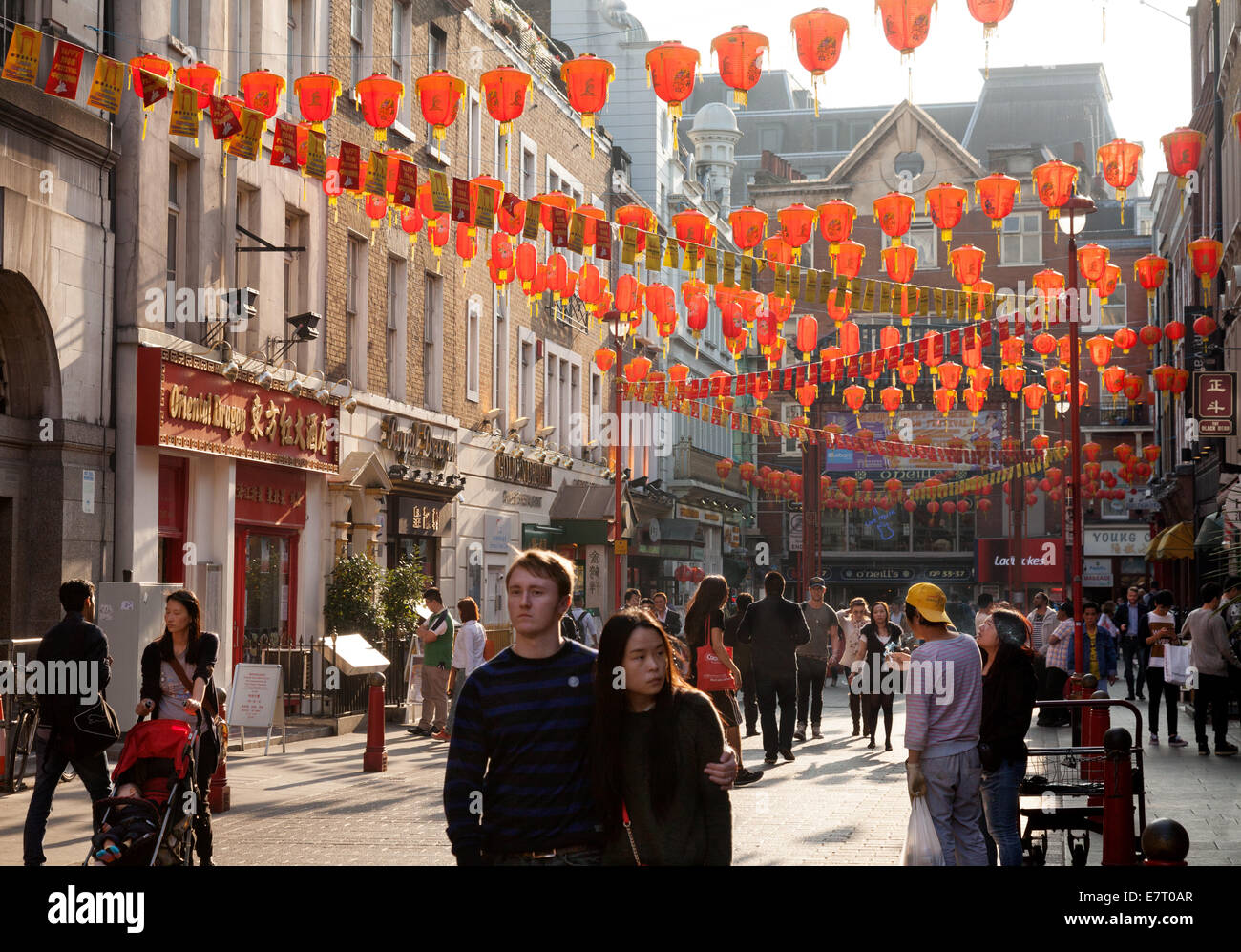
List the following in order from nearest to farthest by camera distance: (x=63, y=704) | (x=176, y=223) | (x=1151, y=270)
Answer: (x=63, y=704)
(x=176, y=223)
(x=1151, y=270)

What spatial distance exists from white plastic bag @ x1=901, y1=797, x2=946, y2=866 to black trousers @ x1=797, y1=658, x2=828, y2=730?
11.8m

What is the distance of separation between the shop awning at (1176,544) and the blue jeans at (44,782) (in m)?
29.3

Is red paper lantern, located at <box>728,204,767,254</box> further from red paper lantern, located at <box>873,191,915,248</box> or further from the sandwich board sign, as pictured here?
the sandwich board sign

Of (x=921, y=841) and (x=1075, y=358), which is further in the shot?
(x=1075, y=358)

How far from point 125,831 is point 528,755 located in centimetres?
366

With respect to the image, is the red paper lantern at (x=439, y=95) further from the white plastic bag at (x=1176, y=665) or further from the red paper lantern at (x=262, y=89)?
the white plastic bag at (x=1176, y=665)

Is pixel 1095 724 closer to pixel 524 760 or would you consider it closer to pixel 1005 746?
pixel 1005 746

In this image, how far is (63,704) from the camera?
931cm

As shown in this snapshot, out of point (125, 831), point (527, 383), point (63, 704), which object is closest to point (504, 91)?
point (63, 704)

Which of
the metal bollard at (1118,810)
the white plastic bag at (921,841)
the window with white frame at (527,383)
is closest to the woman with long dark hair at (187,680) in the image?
the white plastic bag at (921,841)

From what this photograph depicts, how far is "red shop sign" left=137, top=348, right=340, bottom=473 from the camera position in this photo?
1789 cm

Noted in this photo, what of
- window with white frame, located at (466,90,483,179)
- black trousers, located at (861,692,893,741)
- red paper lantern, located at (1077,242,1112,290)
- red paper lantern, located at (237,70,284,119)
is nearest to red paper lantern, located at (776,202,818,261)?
black trousers, located at (861,692,893,741)

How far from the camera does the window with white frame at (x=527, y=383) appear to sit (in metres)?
34.5
